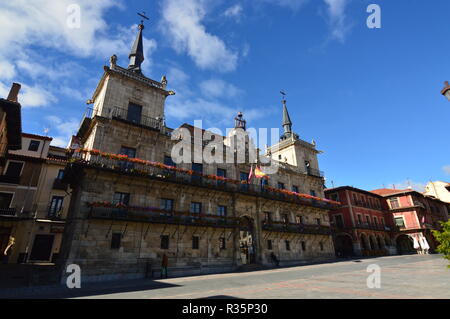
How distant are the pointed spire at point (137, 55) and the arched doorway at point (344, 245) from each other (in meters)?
36.0

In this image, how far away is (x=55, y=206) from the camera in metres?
24.0

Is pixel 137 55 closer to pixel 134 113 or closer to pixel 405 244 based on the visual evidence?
pixel 134 113

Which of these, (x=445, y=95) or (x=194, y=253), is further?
(x=194, y=253)

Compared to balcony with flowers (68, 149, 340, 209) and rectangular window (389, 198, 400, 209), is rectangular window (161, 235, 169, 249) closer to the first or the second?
balcony with flowers (68, 149, 340, 209)

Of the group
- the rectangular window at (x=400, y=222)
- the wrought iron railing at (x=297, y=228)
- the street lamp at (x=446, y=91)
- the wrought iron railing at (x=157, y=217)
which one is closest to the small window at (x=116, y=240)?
the wrought iron railing at (x=157, y=217)

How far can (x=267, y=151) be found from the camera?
35.6 meters

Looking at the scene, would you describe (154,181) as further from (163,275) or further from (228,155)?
(228,155)

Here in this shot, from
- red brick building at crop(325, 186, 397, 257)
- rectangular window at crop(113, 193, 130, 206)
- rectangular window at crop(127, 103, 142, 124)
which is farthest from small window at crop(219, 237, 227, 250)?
red brick building at crop(325, 186, 397, 257)

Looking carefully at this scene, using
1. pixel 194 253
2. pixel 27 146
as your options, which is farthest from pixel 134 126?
pixel 27 146

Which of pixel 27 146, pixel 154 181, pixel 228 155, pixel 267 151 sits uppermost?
pixel 267 151

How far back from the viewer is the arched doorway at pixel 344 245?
3568cm
